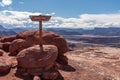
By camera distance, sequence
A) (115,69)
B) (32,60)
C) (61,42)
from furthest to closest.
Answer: (115,69), (61,42), (32,60)

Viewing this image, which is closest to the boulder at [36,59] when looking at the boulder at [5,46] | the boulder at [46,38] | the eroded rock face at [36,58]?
the eroded rock face at [36,58]

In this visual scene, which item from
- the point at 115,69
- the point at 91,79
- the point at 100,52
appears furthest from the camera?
the point at 100,52

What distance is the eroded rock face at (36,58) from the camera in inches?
1044

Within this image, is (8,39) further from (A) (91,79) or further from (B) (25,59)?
(A) (91,79)

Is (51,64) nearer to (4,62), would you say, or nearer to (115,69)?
(4,62)

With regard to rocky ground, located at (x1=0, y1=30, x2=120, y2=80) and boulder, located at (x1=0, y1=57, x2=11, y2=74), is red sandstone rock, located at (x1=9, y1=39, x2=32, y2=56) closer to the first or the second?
rocky ground, located at (x1=0, y1=30, x2=120, y2=80)

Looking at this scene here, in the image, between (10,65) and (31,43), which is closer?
(10,65)

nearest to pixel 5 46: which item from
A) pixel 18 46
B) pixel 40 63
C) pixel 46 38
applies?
pixel 18 46

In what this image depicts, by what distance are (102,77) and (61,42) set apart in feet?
20.9

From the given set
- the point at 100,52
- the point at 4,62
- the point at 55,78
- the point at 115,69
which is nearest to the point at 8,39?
the point at 4,62

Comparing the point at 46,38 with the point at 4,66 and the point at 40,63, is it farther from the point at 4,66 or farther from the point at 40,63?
the point at 4,66

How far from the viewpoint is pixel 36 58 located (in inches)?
1051

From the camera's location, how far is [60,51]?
32.0 metres

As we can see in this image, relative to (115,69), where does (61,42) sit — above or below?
above
